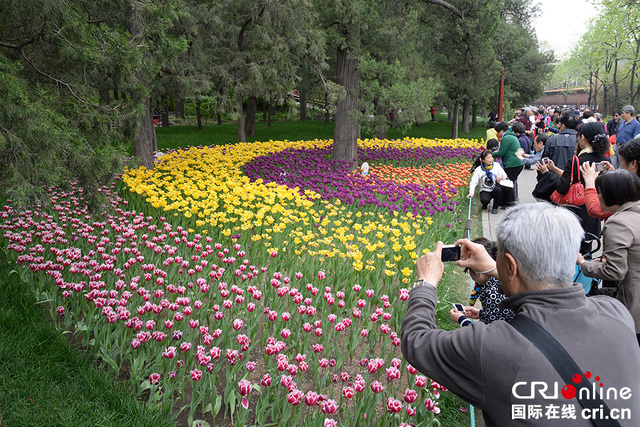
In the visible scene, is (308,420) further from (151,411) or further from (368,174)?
(368,174)

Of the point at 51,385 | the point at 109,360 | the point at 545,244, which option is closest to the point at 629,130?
the point at 545,244

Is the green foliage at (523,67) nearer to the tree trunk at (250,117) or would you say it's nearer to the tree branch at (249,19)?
the tree trunk at (250,117)

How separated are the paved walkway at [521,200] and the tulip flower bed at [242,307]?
0.64m

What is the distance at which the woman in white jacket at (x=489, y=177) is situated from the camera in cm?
845

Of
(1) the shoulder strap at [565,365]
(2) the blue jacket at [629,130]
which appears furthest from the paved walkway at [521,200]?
(1) the shoulder strap at [565,365]

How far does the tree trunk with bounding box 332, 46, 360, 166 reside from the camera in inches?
472

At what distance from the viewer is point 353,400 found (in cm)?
308

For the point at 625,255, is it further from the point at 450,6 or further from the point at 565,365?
the point at 450,6

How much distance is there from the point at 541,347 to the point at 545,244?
1.08ft

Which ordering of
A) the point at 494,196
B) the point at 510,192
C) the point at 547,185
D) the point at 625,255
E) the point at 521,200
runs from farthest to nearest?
the point at 521,200
the point at 494,196
the point at 510,192
the point at 547,185
the point at 625,255

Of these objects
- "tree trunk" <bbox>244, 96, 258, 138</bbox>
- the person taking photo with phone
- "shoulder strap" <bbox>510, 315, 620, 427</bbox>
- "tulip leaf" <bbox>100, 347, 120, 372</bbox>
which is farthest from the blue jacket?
"tree trunk" <bbox>244, 96, 258, 138</bbox>

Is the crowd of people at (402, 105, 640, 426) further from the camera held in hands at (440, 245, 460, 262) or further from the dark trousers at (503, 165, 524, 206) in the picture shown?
the dark trousers at (503, 165, 524, 206)

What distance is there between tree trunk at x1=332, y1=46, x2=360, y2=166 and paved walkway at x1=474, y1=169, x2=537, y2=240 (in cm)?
424

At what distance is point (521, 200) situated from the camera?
990 centimetres
